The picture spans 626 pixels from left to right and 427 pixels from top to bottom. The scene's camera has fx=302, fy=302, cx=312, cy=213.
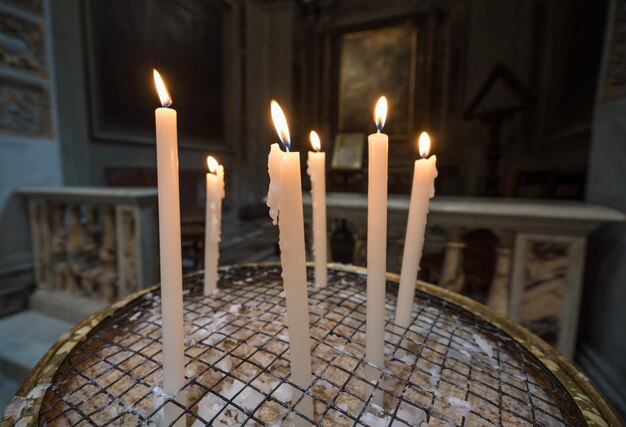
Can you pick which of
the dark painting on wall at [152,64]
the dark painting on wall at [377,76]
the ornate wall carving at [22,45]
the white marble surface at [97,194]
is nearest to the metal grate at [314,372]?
the white marble surface at [97,194]

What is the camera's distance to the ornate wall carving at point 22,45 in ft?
7.23

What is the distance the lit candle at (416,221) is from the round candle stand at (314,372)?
0.23ft

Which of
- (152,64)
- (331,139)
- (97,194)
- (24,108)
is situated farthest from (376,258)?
(331,139)

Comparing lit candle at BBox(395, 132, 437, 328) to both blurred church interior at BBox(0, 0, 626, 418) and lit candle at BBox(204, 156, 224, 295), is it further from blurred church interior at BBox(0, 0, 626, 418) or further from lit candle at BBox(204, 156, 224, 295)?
blurred church interior at BBox(0, 0, 626, 418)

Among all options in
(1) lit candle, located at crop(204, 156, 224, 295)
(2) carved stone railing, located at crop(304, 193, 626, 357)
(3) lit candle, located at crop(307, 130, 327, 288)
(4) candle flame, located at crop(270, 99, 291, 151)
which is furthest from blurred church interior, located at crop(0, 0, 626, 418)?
(4) candle flame, located at crop(270, 99, 291, 151)

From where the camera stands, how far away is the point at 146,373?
0.55 m

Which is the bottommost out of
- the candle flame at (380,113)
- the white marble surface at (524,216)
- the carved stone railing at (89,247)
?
the carved stone railing at (89,247)

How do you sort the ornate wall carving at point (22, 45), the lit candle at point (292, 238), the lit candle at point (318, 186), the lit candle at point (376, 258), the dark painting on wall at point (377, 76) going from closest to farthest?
the lit candle at point (292, 238)
the lit candle at point (376, 258)
the lit candle at point (318, 186)
the ornate wall carving at point (22, 45)
the dark painting on wall at point (377, 76)

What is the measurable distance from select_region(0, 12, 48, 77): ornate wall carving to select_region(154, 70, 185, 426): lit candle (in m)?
2.85

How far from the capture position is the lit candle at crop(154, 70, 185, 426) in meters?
0.44

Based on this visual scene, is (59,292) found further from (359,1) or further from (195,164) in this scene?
(359,1)

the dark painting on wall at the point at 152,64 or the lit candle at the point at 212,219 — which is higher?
the dark painting on wall at the point at 152,64

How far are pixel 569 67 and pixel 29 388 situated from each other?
5642 mm

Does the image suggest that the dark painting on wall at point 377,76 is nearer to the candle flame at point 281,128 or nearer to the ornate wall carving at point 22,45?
the ornate wall carving at point 22,45
